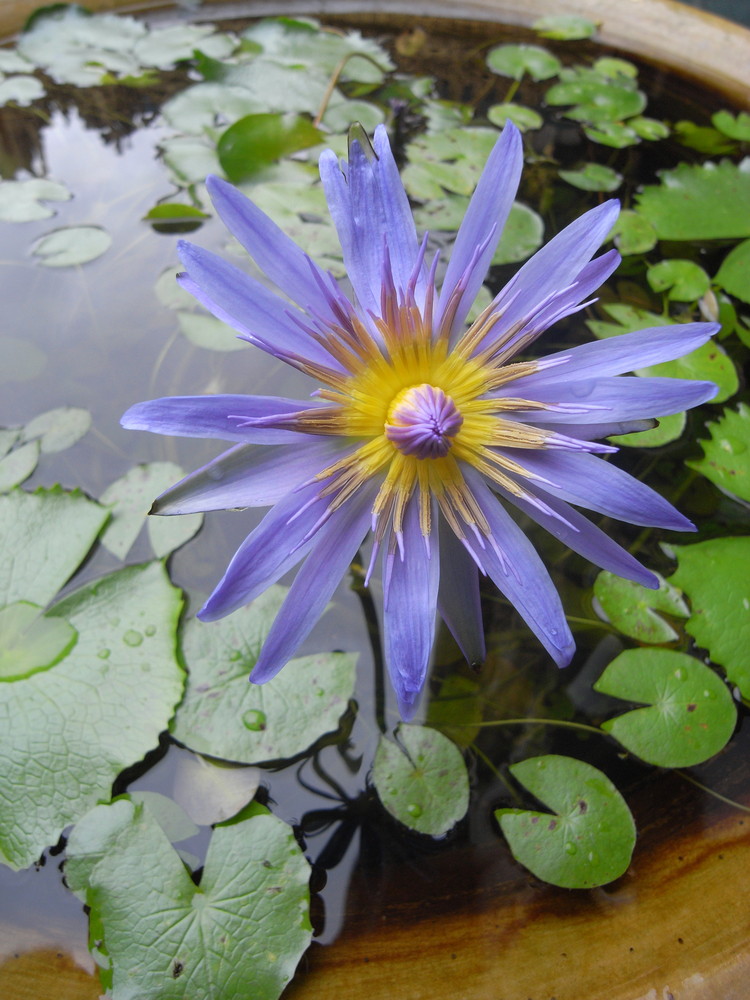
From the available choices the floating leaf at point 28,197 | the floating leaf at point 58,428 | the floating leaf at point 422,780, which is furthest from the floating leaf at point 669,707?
the floating leaf at point 28,197

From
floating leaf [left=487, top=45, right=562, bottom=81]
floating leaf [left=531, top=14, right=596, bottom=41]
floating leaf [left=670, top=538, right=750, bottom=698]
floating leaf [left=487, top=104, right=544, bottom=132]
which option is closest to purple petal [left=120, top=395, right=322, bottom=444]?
floating leaf [left=670, top=538, right=750, bottom=698]

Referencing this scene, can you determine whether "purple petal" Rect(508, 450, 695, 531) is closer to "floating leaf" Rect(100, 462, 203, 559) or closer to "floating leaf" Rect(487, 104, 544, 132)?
"floating leaf" Rect(100, 462, 203, 559)

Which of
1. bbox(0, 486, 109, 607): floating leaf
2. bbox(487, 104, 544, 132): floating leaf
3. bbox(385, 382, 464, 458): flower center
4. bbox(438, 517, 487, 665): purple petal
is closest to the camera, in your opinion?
bbox(385, 382, 464, 458): flower center

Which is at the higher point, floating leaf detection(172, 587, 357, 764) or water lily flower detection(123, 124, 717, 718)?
water lily flower detection(123, 124, 717, 718)

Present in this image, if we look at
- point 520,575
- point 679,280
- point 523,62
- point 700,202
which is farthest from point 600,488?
point 523,62

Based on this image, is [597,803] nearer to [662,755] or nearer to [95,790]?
[662,755]

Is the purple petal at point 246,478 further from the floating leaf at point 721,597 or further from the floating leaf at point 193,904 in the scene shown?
the floating leaf at point 721,597

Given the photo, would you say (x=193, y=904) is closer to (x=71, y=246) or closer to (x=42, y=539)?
(x=42, y=539)
